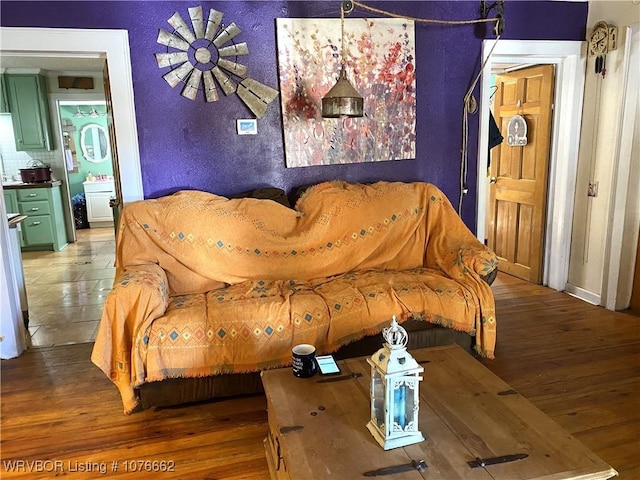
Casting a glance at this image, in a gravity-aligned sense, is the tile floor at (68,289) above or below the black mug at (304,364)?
below

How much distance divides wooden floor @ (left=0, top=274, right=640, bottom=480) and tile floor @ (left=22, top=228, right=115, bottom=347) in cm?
27

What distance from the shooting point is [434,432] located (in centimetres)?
142

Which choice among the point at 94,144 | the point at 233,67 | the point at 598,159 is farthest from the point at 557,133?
the point at 94,144

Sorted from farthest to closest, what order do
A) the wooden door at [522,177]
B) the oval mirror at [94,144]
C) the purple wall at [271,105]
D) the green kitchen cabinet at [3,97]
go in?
the oval mirror at [94,144]
the green kitchen cabinet at [3,97]
the wooden door at [522,177]
the purple wall at [271,105]

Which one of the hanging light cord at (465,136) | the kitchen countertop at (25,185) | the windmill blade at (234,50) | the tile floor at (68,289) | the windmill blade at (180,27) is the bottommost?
the tile floor at (68,289)

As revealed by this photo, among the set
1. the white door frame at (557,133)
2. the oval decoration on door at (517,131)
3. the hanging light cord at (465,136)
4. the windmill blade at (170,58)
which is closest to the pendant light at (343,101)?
the windmill blade at (170,58)

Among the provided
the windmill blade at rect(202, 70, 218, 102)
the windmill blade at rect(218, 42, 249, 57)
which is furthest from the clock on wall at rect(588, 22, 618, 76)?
the windmill blade at rect(202, 70, 218, 102)

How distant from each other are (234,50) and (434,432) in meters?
2.62

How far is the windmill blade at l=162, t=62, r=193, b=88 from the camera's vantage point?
3027 mm

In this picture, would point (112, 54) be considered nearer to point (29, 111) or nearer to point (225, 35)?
point (225, 35)

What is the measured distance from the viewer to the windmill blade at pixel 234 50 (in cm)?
308

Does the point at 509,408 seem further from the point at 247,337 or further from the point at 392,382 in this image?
the point at 247,337

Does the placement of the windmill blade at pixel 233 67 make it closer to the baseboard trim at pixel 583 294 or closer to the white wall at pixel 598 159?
the white wall at pixel 598 159

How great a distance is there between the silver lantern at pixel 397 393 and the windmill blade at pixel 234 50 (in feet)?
7.79
